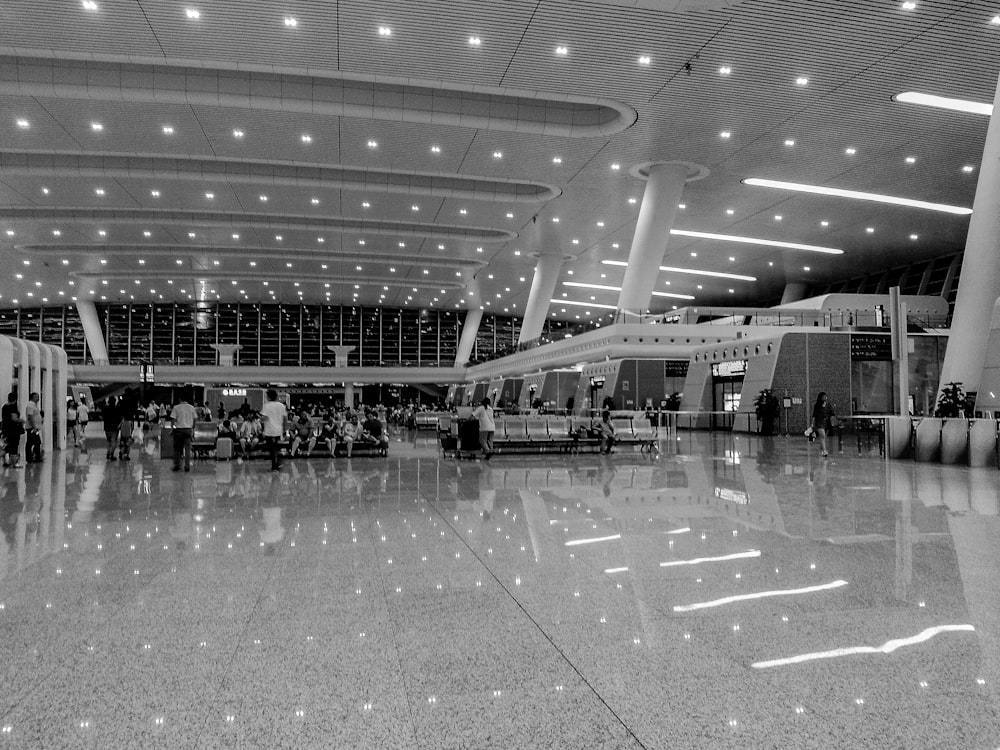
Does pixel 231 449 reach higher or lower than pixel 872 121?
lower

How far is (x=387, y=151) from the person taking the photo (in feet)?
70.1

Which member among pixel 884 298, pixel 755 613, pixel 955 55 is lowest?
pixel 755 613

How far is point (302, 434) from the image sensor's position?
14328 millimetres

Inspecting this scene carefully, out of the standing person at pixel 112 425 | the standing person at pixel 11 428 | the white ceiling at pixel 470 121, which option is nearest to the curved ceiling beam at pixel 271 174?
the white ceiling at pixel 470 121

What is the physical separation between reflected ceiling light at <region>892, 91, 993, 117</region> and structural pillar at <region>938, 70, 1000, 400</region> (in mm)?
3211

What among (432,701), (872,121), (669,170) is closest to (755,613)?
(432,701)

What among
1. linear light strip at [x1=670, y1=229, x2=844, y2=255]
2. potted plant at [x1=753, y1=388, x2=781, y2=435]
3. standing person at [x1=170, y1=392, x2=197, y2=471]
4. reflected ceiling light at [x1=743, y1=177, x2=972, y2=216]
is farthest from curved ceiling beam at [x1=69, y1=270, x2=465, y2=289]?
standing person at [x1=170, y1=392, x2=197, y2=471]

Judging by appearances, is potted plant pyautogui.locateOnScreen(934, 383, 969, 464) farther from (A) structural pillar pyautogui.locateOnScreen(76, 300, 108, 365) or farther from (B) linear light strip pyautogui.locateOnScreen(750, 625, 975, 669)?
(A) structural pillar pyautogui.locateOnScreen(76, 300, 108, 365)

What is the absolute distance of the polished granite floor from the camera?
2.35 meters

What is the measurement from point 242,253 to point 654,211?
21.9 meters

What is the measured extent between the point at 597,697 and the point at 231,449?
1220 centimetres

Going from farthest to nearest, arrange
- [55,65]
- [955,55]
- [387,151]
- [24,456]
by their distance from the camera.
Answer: [387,151] → [55,65] → [955,55] → [24,456]

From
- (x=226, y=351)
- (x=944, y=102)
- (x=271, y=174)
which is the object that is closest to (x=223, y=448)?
(x=271, y=174)

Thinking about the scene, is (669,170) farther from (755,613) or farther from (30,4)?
(755,613)
